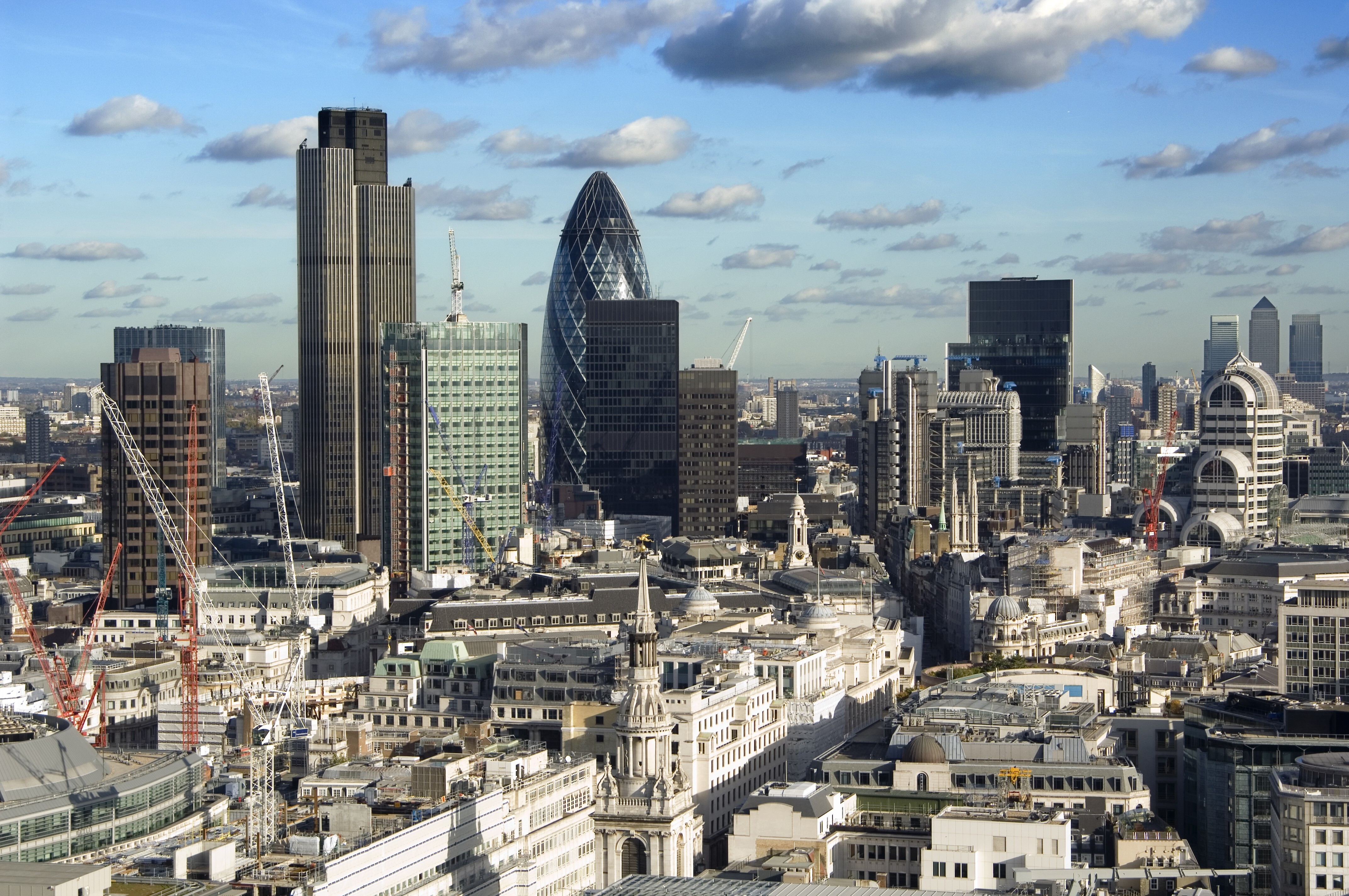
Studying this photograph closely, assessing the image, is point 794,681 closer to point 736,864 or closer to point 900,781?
point 900,781

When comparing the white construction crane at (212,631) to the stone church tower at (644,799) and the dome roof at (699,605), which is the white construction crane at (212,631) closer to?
the stone church tower at (644,799)

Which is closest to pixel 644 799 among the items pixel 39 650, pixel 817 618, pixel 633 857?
pixel 633 857

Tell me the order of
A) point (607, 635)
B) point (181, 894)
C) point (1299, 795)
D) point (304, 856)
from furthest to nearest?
1. point (607, 635)
2. point (1299, 795)
3. point (304, 856)
4. point (181, 894)

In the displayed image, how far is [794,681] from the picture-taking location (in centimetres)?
12650

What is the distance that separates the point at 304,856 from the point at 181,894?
22.1 ft

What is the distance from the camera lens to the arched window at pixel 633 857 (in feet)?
328

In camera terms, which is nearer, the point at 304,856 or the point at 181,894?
the point at 181,894

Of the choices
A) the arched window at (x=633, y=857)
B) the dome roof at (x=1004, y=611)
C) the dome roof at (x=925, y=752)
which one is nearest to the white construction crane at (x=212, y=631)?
the arched window at (x=633, y=857)

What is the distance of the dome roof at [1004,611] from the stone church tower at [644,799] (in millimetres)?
61715

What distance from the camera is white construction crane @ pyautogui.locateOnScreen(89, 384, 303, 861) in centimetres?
8544

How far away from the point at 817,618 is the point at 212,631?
41.8m

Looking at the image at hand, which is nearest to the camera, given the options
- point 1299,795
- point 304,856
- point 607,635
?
point 304,856

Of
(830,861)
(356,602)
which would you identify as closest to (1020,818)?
(830,861)

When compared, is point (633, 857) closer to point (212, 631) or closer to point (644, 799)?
point (644, 799)
